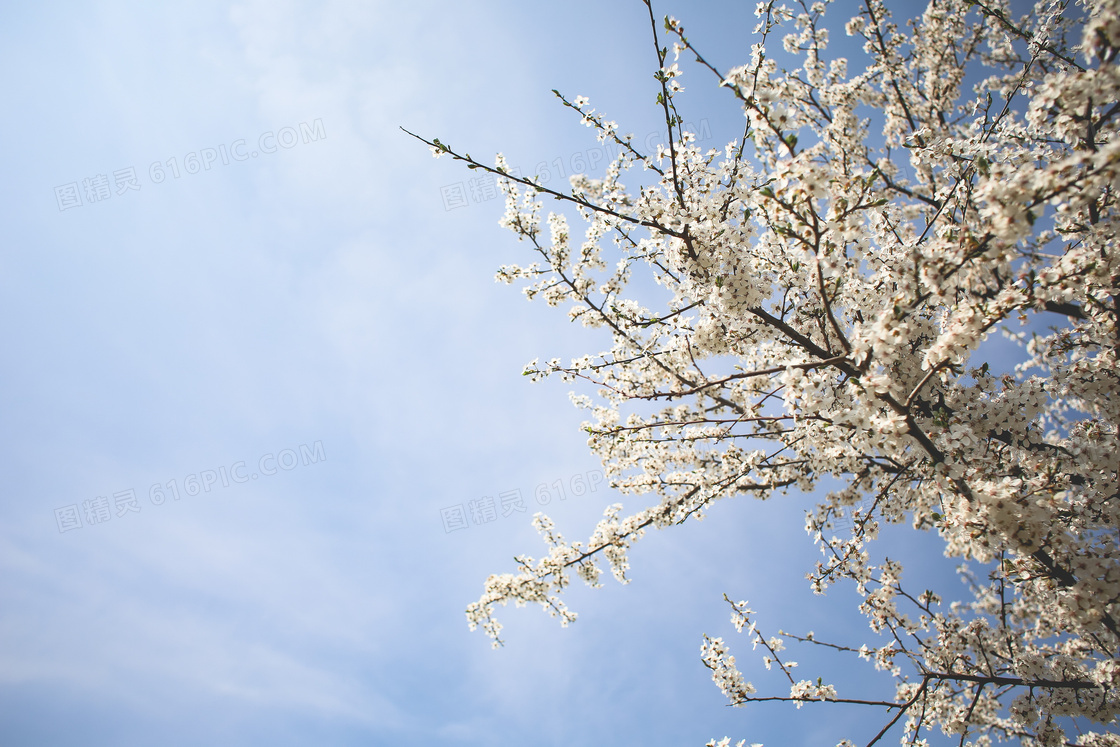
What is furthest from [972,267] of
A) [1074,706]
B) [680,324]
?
[1074,706]

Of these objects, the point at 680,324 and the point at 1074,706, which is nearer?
the point at 1074,706

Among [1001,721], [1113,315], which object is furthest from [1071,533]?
[1001,721]

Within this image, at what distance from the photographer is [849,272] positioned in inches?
178

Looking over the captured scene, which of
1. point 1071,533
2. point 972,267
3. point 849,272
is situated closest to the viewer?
point 972,267

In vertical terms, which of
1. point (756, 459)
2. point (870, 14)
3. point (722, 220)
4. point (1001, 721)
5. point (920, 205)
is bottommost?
point (1001, 721)

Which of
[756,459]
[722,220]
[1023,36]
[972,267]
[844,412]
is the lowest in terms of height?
[844,412]

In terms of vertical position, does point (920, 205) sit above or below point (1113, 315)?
above

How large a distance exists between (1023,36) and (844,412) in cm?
509

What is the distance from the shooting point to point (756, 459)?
6203 millimetres

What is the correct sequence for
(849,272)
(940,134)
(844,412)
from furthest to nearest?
(940,134) → (849,272) → (844,412)

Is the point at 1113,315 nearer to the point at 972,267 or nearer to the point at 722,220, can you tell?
the point at 972,267

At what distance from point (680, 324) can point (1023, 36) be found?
452cm

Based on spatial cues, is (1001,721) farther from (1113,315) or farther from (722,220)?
(722,220)

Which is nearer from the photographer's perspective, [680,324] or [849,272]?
[849,272]
